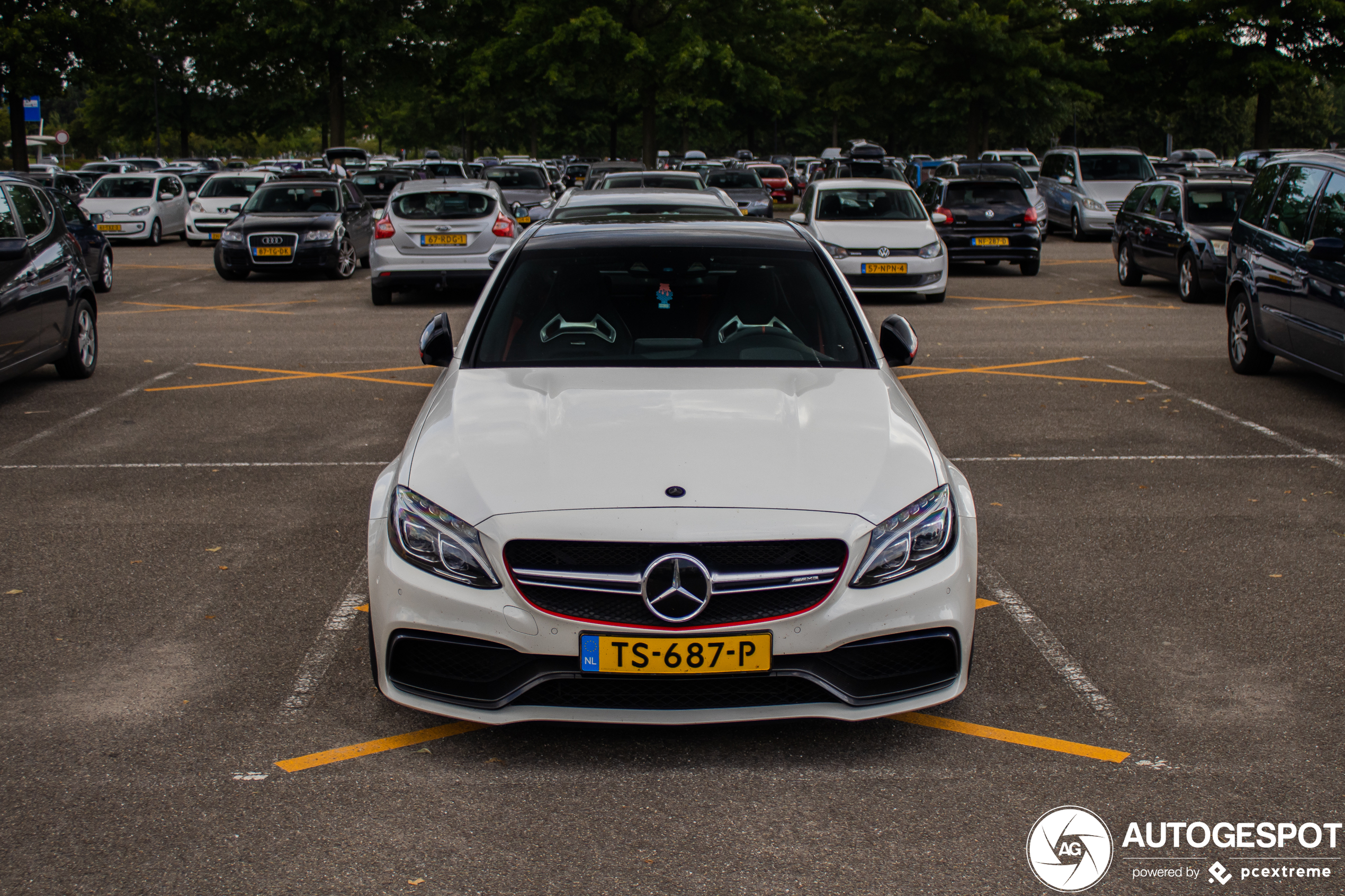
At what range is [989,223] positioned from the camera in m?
19.9

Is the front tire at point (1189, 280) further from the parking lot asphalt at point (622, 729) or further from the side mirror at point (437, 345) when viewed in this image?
the side mirror at point (437, 345)

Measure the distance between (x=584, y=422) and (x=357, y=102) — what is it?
51316mm

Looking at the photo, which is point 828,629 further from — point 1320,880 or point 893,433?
point 1320,880

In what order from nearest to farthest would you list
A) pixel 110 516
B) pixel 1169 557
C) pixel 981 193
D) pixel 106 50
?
pixel 1169 557
pixel 110 516
pixel 981 193
pixel 106 50

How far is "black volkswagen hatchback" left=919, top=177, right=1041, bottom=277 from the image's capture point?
65.4ft

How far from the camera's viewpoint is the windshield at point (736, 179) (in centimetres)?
2769

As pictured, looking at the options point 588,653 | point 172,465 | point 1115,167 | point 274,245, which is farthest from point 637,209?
point 1115,167

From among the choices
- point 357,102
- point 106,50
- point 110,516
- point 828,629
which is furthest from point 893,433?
point 357,102

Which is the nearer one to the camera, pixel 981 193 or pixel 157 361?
pixel 157 361

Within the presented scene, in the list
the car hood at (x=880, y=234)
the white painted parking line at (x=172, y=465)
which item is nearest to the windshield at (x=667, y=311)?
the white painted parking line at (x=172, y=465)

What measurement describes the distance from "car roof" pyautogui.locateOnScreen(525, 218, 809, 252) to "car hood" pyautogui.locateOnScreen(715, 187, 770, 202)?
67.7 ft

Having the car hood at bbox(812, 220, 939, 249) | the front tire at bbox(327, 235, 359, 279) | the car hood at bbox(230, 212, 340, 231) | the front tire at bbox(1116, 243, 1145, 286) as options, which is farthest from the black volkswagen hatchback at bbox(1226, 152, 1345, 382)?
the car hood at bbox(230, 212, 340, 231)

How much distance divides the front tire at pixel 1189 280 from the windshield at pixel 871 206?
328 centimetres

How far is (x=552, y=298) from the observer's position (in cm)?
539
